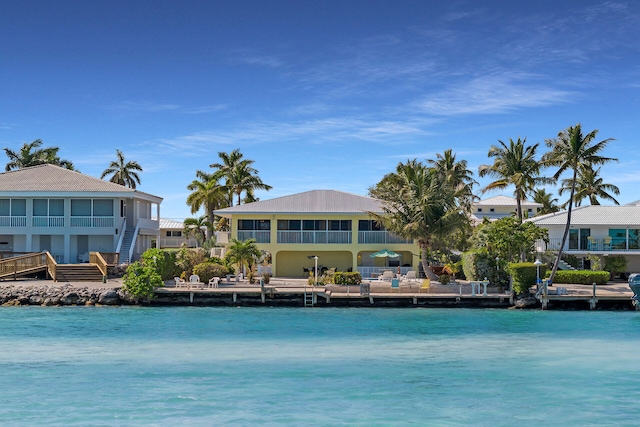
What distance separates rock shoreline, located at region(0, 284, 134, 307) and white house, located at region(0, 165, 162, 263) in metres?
7.31

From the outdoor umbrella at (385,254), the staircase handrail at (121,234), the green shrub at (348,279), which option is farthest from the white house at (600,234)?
the staircase handrail at (121,234)

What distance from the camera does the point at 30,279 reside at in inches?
1672

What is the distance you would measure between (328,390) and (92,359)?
873 cm

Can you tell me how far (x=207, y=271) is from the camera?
4122 centimetres

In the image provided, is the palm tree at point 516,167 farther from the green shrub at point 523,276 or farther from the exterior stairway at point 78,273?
the exterior stairway at point 78,273

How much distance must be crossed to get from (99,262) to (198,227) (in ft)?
65.9

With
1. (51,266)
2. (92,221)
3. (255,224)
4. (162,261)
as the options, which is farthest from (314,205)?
(51,266)

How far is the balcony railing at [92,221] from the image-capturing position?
151ft

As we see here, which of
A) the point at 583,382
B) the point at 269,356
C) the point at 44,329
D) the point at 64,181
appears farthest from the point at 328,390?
the point at 64,181

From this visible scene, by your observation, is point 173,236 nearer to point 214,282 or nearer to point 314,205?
point 314,205

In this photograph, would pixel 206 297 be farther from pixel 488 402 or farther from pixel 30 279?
pixel 488 402

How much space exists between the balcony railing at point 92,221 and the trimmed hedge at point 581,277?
28.8 metres

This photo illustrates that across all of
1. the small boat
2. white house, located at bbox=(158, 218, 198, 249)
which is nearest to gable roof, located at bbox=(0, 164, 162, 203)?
white house, located at bbox=(158, 218, 198, 249)

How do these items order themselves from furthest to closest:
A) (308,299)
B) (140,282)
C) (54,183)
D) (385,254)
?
(54,183)
(385,254)
(308,299)
(140,282)
